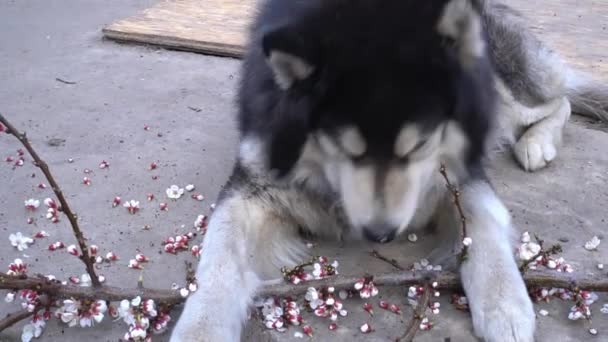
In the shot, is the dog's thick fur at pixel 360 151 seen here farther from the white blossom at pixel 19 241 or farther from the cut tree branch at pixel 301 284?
the white blossom at pixel 19 241

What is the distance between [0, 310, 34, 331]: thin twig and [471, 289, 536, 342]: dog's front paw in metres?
1.44

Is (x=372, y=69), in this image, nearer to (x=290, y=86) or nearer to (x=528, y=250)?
(x=290, y=86)

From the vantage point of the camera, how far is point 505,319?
6.77ft

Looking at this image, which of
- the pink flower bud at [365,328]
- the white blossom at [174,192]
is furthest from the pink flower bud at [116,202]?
the pink flower bud at [365,328]

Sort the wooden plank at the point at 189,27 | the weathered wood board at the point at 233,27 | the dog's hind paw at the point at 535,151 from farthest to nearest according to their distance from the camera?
the wooden plank at the point at 189,27
the weathered wood board at the point at 233,27
the dog's hind paw at the point at 535,151

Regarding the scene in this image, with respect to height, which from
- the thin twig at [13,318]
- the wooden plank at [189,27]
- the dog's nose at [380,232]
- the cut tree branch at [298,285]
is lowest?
the wooden plank at [189,27]

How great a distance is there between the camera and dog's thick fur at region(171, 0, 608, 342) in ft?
6.57

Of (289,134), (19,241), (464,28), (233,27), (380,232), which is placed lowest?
(233,27)

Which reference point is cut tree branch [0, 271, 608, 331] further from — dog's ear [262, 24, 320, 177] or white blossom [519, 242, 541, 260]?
dog's ear [262, 24, 320, 177]

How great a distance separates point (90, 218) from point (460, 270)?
61.9 inches

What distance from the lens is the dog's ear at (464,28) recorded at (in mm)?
1950

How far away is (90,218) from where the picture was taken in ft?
9.27

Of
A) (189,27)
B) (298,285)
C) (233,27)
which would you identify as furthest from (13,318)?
(233,27)

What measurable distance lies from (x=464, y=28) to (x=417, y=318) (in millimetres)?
918
